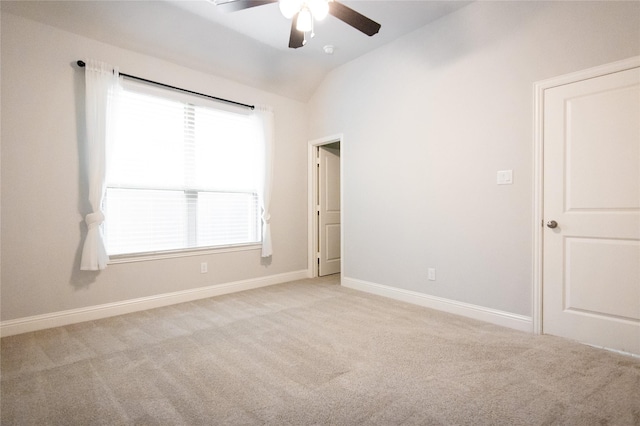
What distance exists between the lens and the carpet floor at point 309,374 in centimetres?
160

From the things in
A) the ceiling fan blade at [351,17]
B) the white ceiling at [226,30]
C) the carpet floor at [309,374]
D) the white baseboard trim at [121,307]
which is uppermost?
the white ceiling at [226,30]

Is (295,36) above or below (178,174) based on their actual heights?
above

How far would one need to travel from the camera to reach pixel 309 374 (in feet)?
6.53

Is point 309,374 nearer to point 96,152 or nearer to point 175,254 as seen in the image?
point 175,254

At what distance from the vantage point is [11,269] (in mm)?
2672

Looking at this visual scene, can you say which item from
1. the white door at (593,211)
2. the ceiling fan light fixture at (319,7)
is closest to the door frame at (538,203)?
the white door at (593,211)

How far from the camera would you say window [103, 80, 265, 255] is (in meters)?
3.25

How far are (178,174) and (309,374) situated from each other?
272 cm

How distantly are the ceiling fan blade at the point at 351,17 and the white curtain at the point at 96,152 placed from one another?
92.6 inches

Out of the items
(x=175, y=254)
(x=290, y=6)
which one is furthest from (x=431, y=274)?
(x=175, y=254)

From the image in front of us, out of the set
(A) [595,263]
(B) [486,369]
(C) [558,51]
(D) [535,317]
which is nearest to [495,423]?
(B) [486,369]

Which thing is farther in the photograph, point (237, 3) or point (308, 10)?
point (237, 3)

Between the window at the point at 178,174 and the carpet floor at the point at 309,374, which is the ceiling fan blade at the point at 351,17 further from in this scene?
the carpet floor at the point at 309,374

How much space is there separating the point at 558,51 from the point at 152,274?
4.35 metres
